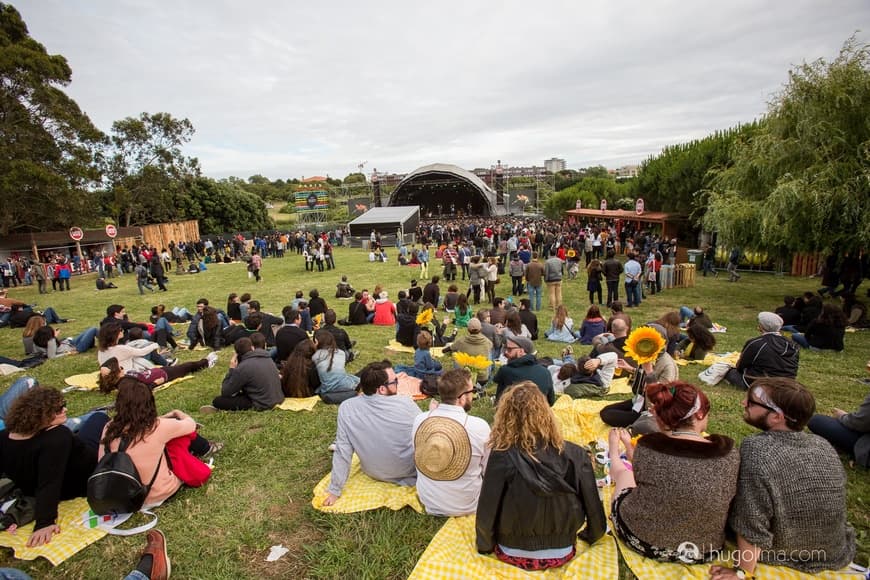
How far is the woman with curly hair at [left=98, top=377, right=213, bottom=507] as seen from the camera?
316 centimetres

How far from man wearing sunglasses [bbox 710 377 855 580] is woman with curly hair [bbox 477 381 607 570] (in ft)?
2.49

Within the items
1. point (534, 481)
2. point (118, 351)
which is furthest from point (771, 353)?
point (118, 351)

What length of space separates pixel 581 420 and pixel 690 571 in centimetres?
209

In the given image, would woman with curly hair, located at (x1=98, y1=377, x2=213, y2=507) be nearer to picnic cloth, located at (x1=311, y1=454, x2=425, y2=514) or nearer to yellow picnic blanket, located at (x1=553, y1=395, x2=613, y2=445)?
picnic cloth, located at (x1=311, y1=454, x2=425, y2=514)

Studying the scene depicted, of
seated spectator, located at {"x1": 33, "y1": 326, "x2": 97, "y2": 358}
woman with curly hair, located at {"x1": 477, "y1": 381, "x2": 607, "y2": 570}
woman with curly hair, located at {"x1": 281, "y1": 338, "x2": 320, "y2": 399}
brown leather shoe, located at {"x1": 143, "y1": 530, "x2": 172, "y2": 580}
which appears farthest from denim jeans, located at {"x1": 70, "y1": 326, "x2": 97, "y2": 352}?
woman with curly hair, located at {"x1": 477, "y1": 381, "x2": 607, "y2": 570}

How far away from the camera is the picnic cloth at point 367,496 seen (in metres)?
3.34

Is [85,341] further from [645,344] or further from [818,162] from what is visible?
[818,162]

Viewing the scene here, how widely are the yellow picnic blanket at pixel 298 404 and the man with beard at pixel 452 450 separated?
2.55 meters

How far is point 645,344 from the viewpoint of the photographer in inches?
158

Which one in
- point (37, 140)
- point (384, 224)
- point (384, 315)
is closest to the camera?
point (384, 315)

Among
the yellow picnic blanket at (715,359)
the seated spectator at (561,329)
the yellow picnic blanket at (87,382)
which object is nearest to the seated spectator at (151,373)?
→ the yellow picnic blanket at (87,382)

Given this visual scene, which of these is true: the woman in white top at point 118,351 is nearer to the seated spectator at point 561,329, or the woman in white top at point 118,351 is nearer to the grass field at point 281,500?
the grass field at point 281,500

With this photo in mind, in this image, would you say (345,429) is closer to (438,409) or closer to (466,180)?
(438,409)

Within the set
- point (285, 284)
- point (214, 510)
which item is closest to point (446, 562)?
point (214, 510)
